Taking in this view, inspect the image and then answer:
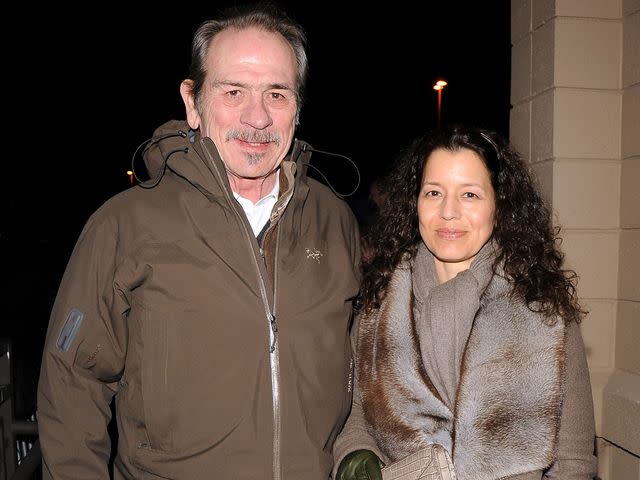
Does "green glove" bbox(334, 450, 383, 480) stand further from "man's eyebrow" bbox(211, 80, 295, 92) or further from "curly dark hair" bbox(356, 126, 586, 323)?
"man's eyebrow" bbox(211, 80, 295, 92)

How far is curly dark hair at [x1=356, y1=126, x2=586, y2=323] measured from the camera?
2.29 metres

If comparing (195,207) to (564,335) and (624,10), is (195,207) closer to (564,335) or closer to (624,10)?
(564,335)

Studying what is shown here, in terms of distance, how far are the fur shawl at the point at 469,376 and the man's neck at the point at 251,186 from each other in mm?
675

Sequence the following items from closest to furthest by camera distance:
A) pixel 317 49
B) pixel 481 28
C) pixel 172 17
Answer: pixel 172 17, pixel 481 28, pixel 317 49

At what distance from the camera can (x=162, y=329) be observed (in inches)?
77.8

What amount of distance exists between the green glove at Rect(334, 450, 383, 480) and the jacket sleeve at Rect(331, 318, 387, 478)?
4 centimetres

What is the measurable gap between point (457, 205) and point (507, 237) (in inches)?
10.7

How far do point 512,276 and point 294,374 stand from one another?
3.15 ft

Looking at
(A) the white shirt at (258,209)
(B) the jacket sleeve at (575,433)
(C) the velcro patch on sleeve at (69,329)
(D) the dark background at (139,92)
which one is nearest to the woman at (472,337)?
(B) the jacket sleeve at (575,433)

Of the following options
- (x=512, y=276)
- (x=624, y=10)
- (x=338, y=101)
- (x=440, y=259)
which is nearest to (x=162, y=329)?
(x=440, y=259)

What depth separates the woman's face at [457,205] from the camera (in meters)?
2.33

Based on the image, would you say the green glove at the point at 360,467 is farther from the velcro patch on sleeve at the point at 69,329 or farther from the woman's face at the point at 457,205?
the velcro patch on sleeve at the point at 69,329

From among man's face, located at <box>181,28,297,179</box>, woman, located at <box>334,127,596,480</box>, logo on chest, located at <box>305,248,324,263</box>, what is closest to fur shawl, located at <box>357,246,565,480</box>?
woman, located at <box>334,127,596,480</box>

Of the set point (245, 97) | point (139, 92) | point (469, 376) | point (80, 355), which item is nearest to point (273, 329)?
point (80, 355)
